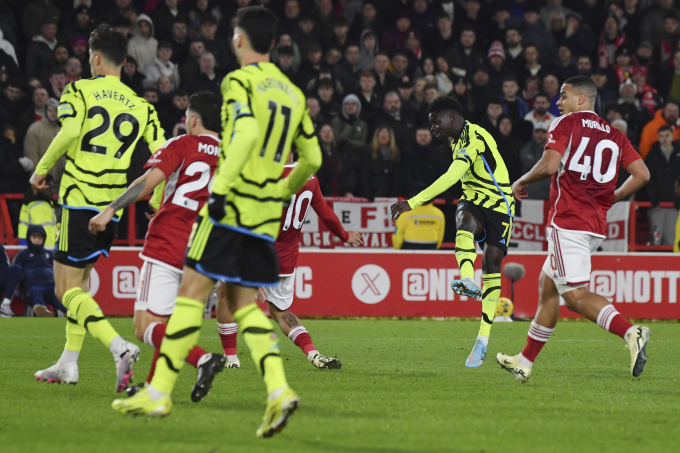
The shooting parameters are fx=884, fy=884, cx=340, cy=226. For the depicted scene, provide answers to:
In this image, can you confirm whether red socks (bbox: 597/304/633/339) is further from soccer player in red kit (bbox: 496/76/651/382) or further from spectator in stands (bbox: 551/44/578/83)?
spectator in stands (bbox: 551/44/578/83)

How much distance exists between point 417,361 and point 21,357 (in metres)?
3.68

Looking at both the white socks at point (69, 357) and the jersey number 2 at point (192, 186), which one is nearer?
the jersey number 2 at point (192, 186)

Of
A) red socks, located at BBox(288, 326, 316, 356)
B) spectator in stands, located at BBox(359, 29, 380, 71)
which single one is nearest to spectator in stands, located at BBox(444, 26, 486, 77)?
spectator in stands, located at BBox(359, 29, 380, 71)

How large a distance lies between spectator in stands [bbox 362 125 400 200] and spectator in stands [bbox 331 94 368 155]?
1.53 feet

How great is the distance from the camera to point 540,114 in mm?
15836

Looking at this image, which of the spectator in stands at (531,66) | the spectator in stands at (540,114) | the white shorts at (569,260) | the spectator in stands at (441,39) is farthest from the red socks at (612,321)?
the spectator in stands at (441,39)

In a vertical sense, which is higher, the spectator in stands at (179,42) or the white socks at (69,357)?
the spectator in stands at (179,42)

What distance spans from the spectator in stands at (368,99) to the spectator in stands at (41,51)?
5.60m

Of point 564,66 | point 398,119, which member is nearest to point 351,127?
point 398,119

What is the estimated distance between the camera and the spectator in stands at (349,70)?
16.6 meters

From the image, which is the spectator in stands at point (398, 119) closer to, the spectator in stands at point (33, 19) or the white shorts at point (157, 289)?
the spectator in stands at point (33, 19)

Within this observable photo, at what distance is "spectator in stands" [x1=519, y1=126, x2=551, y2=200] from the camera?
15164 millimetres

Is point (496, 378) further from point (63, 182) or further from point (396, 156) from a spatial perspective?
point (396, 156)

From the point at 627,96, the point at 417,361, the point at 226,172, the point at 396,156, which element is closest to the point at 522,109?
the point at 627,96
